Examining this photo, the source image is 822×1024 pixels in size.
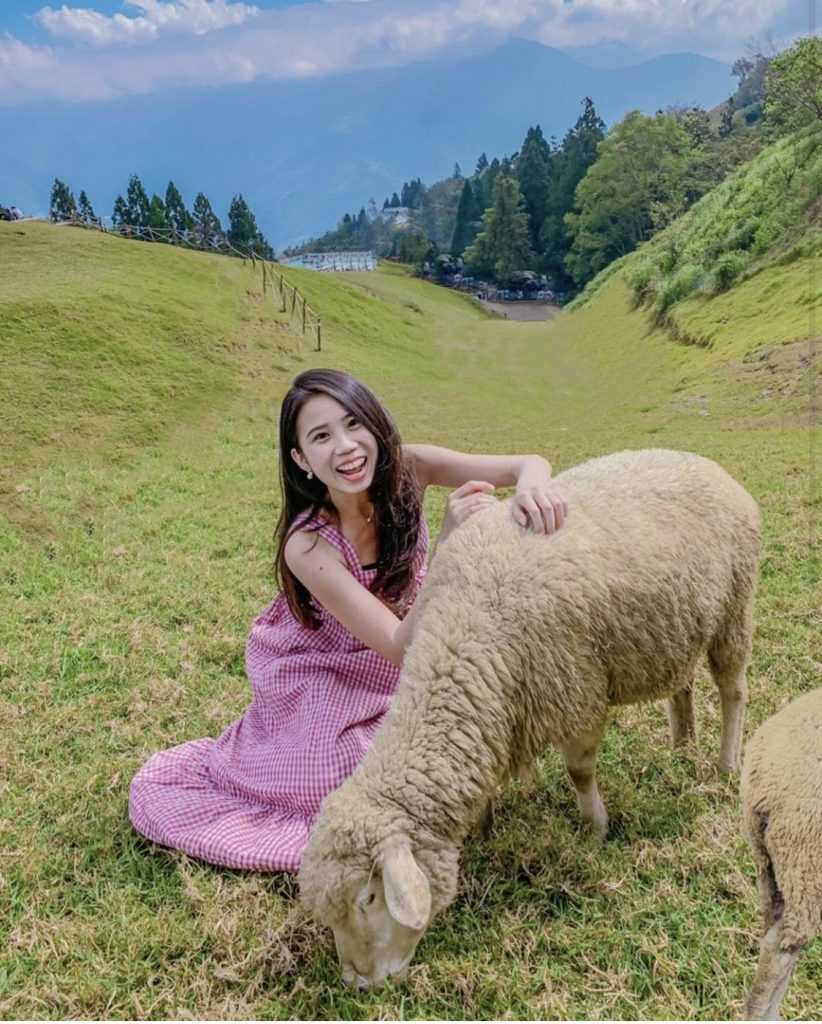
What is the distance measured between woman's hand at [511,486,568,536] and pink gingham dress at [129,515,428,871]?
825mm

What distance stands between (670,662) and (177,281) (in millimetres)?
24042

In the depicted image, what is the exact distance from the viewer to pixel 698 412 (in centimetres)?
1527

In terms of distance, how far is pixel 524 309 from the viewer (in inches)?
2702

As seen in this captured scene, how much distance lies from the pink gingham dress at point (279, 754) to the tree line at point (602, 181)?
1530 inches

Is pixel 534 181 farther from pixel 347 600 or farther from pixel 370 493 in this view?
pixel 347 600

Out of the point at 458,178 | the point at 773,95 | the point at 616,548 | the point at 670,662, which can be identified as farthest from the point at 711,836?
the point at 458,178

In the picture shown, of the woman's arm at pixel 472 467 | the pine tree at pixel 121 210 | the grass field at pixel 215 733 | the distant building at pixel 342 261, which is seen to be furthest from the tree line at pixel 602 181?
the woman's arm at pixel 472 467

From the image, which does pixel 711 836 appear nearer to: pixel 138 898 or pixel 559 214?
pixel 138 898

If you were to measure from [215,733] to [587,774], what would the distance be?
224cm

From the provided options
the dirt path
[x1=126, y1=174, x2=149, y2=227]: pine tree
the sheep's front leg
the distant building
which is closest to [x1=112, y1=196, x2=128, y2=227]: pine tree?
[x1=126, y1=174, x2=149, y2=227]: pine tree

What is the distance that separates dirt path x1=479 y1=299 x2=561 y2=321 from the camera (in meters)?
64.5

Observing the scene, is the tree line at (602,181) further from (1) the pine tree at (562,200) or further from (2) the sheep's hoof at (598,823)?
(2) the sheep's hoof at (598,823)

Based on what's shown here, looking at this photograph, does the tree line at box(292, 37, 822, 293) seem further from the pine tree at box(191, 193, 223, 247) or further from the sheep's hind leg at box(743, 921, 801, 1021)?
the sheep's hind leg at box(743, 921, 801, 1021)

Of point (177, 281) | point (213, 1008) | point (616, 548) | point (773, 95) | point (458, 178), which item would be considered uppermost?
point (458, 178)
